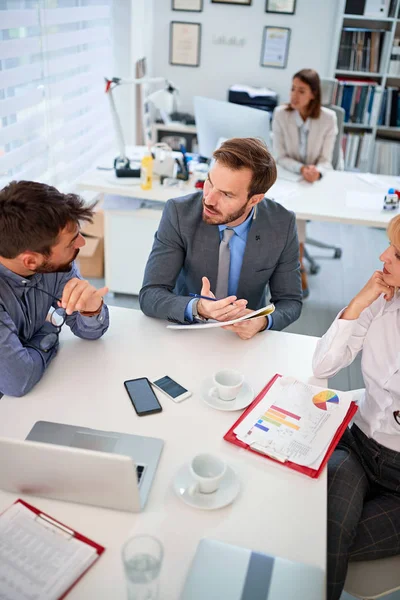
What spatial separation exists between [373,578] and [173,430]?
61 centimetres

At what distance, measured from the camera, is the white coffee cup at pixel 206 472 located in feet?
3.63

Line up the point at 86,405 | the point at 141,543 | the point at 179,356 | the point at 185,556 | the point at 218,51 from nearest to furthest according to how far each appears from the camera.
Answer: the point at 141,543 < the point at 185,556 < the point at 86,405 < the point at 179,356 < the point at 218,51

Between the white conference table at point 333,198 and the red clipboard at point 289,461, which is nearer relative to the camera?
the red clipboard at point 289,461

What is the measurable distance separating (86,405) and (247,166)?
0.93 metres

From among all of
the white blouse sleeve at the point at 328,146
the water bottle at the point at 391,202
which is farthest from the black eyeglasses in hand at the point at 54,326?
the white blouse sleeve at the point at 328,146

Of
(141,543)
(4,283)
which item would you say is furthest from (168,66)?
(141,543)

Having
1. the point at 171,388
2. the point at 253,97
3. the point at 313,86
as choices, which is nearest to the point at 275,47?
the point at 253,97

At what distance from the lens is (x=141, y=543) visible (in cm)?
90

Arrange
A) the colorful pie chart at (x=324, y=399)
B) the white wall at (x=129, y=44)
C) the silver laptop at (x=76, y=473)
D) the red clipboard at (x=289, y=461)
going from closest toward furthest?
the silver laptop at (x=76, y=473) → the red clipboard at (x=289, y=461) → the colorful pie chart at (x=324, y=399) → the white wall at (x=129, y=44)

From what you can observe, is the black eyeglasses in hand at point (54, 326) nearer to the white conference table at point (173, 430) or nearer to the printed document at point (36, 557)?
the white conference table at point (173, 430)

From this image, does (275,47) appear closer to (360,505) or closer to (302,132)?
(302,132)

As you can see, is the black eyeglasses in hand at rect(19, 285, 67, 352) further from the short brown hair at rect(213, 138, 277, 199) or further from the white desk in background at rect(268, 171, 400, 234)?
the white desk in background at rect(268, 171, 400, 234)

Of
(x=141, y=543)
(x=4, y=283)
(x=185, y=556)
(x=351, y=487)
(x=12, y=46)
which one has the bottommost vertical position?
(x=351, y=487)

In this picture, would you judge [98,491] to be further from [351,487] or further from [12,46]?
[12,46]
